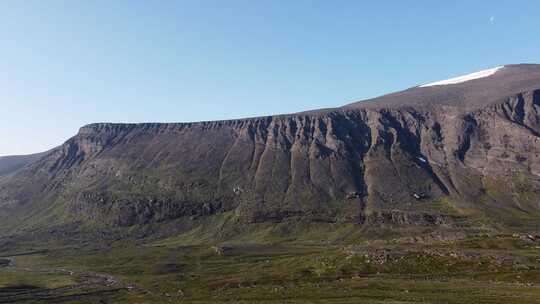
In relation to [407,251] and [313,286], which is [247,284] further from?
[407,251]

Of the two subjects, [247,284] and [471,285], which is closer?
[471,285]

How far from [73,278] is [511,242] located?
147m

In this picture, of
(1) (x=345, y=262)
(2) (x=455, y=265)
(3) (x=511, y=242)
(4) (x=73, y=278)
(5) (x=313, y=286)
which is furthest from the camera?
(4) (x=73, y=278)

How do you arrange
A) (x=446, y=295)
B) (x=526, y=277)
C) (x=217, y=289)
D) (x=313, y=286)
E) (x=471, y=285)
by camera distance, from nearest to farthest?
(x=446, y=295)
(x=471, y=285)
(x=526, y=277)
(x=313, y=286)
(x=217, y=289)

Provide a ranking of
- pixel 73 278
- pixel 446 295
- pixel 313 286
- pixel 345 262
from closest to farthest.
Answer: pixel 446 295 → pixel 313 286 → pixel 345 262 → pixel 73 278

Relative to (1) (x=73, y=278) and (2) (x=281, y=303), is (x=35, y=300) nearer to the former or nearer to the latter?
(1) (x=73, y=278)

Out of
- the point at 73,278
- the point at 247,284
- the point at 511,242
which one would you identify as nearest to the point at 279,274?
the point at 247,284

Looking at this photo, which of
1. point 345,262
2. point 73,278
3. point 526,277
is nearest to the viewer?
point 526,277

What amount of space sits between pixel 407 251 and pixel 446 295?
173 ft

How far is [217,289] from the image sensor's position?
124 m

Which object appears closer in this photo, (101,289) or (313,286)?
(313,286)

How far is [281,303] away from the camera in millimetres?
87562

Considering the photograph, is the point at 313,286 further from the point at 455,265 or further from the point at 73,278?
the point at 73,278

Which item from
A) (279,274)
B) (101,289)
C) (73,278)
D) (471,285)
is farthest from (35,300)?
(471,285)
